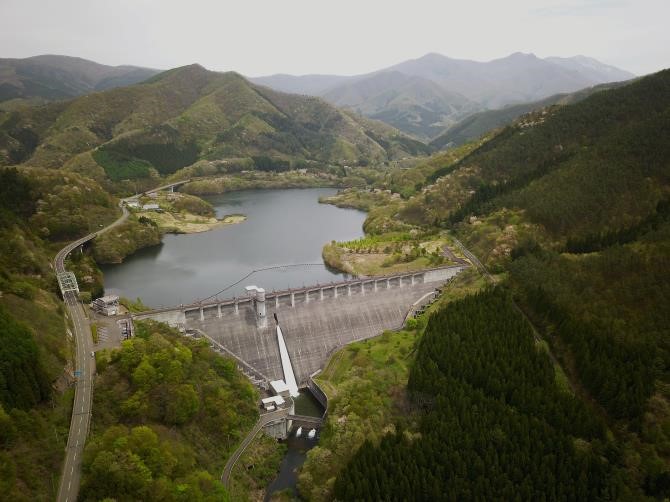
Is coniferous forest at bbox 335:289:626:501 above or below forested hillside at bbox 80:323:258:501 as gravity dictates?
below

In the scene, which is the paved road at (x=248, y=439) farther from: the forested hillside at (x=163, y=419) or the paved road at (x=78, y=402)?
the paved road at (x=78, y=402)

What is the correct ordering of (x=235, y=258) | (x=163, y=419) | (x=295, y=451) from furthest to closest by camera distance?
(x=235, y=258)
(x=295, y=451)
(x=163, y=419)

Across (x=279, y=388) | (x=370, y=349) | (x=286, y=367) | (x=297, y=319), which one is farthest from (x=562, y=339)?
(x=279, y=388)

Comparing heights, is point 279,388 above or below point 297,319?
below

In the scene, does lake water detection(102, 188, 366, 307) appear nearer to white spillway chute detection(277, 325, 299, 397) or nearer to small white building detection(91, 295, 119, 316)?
small white building detection(91, 295, 119, 316)

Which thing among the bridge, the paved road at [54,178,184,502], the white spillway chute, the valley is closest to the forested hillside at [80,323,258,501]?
the valley

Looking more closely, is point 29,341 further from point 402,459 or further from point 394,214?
point 394,214

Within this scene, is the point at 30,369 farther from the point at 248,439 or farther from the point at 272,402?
the point at 272,402

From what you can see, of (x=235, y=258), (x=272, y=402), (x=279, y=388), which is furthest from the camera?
(x=235, y=258)

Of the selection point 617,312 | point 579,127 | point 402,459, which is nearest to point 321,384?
point 402,459
